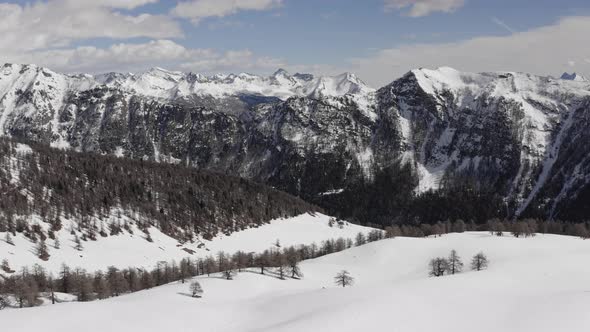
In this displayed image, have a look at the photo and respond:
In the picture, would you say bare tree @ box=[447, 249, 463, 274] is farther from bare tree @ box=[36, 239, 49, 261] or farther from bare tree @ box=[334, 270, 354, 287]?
bare tree @ box=[36, 239, 49, 261]

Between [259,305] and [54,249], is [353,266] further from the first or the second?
[54,249]

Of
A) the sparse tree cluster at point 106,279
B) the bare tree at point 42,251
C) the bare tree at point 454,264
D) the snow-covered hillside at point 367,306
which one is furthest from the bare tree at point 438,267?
the bare tree at point 42,251

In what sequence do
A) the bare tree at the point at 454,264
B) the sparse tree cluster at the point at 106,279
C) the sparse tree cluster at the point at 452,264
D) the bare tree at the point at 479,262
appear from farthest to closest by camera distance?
the bare tree at the point at 454,264 < the sparse tree cluster at the point at 452,264 < the bare tree at the point at 479,262 < the sparse tree cluster at the point at 106,279

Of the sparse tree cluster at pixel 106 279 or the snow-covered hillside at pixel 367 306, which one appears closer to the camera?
the snow-covered hillside at pixel 367 306

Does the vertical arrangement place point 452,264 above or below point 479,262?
below

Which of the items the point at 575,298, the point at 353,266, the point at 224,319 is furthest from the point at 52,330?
the point at 353,266

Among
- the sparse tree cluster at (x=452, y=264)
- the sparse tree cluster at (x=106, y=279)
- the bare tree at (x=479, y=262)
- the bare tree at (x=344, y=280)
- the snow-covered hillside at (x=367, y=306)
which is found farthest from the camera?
the sparse tree cluster at (x=452, y=264)

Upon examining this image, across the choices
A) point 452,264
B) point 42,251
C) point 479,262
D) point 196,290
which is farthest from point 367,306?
point 42,251

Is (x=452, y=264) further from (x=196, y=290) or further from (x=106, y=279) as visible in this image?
(x=106, y=279)

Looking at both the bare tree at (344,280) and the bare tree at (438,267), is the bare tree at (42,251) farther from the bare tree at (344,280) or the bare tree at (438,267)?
the bare tree at (438,267)
